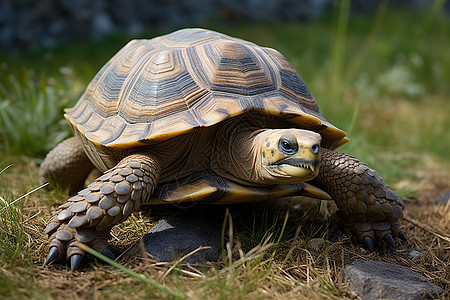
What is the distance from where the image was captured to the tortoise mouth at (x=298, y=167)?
1.76 meters

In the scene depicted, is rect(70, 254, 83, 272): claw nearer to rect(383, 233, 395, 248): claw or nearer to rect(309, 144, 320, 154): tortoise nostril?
rect(309, 144, 320, 154): tortoise nostril

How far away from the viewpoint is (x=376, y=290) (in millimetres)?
1762

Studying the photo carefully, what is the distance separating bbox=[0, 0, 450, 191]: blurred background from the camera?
365 cm

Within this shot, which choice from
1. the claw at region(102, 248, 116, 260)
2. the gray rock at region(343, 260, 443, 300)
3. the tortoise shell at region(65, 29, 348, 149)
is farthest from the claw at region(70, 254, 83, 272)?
the gray rock at region(343, 260, 443, 300)

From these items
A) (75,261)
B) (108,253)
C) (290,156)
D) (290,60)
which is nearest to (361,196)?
(290,156)

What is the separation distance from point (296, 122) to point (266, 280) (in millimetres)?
870

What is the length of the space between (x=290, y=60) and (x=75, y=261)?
13.2 ft

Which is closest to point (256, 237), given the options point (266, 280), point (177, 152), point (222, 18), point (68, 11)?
point (266, 280)

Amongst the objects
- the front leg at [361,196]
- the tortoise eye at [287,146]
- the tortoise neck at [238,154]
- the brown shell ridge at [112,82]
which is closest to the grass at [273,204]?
the front leg at [361,196]

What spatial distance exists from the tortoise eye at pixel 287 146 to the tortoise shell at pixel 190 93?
326 millimetres

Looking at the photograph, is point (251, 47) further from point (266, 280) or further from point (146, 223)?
point (266, 280)

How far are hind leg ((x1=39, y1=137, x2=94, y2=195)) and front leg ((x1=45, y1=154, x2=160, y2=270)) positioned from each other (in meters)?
0.88

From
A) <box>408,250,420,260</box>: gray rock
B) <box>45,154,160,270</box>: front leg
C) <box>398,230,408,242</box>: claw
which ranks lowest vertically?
<box>408,250,420,260</box>: gray rock

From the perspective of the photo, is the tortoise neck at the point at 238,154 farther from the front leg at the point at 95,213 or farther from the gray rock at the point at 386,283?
the gray rock at the point at 386,283
